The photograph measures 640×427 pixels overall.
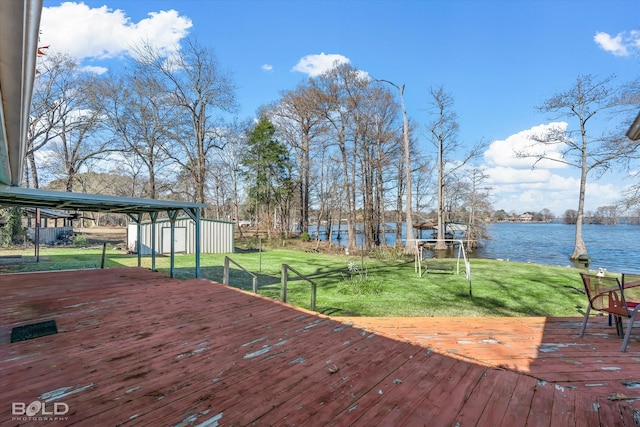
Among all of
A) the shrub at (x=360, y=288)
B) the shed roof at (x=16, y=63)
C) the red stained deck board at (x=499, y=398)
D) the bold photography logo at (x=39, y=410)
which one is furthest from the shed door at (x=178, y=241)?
the red stained deck board at (x=499, y=398)

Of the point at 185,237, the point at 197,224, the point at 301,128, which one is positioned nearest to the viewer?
the point at 197,224

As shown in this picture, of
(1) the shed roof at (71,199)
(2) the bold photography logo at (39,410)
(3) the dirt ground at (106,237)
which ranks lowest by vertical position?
(3) the dirt ground at (106,237)

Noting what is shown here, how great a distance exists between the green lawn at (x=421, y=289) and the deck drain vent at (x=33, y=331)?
4.53 m

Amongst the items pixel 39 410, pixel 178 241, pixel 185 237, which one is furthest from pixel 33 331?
pixel 185 237

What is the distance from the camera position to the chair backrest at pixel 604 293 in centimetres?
372

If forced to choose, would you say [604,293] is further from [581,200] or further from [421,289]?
[581,200]

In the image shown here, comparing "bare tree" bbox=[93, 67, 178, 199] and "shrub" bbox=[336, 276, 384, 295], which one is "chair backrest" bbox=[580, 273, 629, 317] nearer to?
"shrub" bbox=[336, 276, 384, 295]

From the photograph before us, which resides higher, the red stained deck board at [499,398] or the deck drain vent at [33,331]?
the deck drain vent at [33,331]

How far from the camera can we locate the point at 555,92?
17.3 metres

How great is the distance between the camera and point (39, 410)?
84.1 inches

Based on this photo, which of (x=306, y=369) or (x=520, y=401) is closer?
(x=520, y=401)

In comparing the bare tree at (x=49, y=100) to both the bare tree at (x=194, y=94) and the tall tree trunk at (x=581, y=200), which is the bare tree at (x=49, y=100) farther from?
the tall tree trunk at (x=581, y=200)

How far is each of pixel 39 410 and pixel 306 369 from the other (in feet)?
6.73

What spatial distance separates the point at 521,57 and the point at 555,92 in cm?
532
